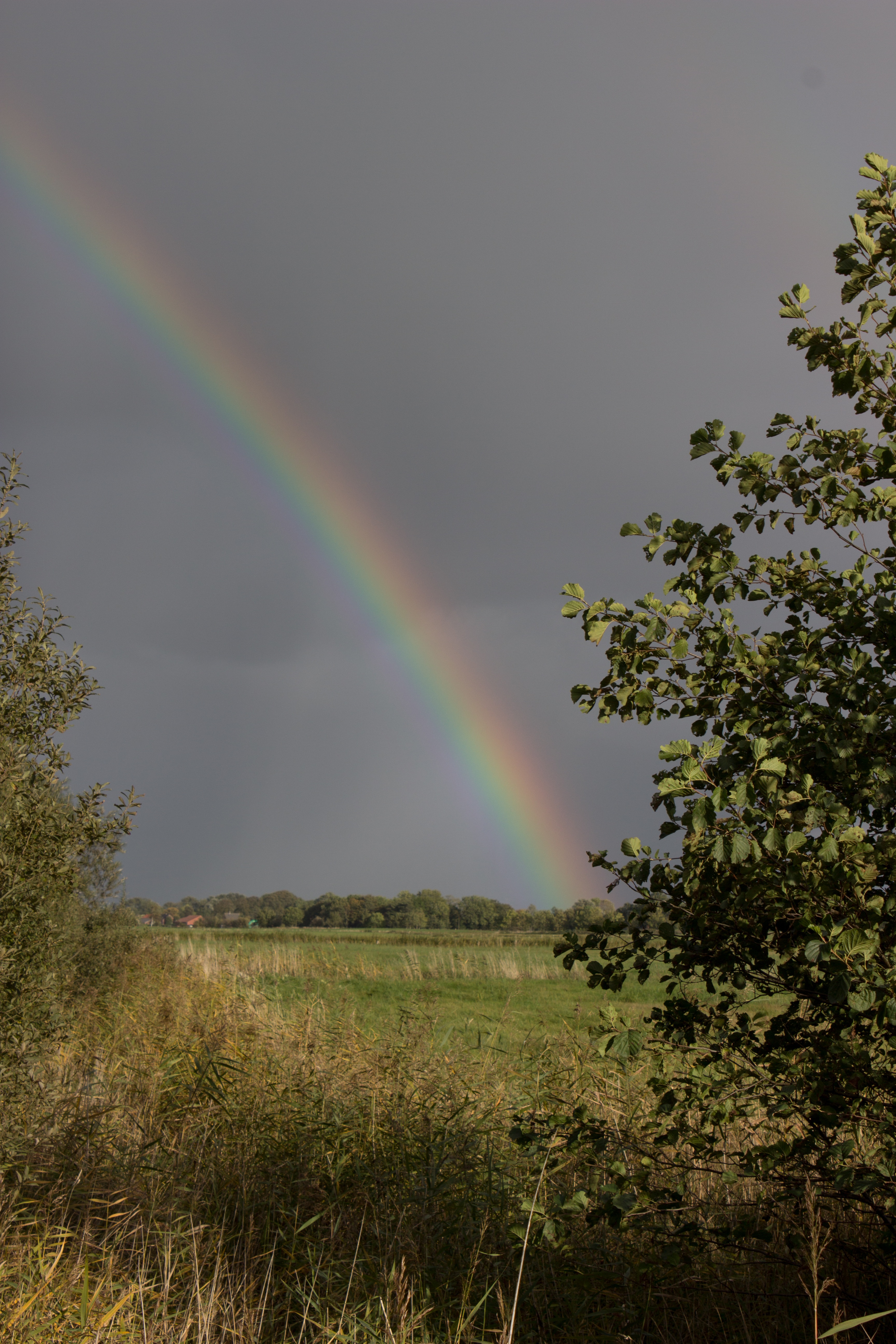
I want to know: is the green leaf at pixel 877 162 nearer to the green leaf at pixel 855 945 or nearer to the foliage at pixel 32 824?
the green leaf at pixel 855 945

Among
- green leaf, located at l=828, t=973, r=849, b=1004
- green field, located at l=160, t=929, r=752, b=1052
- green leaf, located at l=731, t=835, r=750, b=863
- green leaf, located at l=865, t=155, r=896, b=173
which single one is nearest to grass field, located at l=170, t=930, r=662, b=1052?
green field, located at l=160, t=929, r=752, b=1052

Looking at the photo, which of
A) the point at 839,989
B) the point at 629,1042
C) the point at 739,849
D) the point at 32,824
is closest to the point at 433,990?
the point at 32,824

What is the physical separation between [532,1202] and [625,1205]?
1.52 feet

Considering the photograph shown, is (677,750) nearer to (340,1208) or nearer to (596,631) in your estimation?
(596,631)

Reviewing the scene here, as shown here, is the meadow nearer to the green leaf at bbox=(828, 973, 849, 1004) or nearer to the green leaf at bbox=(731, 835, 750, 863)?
the green leaf at bbox=(828, 973, 849, 1004)

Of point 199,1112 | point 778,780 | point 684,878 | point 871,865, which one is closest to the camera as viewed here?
point 871,865

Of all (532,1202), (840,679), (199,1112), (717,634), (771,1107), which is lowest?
(199,1112)

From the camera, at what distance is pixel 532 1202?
12.0 feet

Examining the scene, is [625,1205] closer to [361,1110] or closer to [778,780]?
[778,780]

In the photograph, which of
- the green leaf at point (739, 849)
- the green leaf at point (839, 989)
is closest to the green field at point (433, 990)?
the green leaf at point (839, 989)

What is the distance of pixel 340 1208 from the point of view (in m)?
5.54

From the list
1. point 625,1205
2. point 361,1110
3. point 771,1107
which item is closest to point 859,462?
point 771,1107

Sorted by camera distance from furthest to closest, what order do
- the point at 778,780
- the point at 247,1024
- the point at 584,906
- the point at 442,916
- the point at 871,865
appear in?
the point at 442,916 < the point at 584,906 < the point at 247,1024 < the point at 778,780 < the point at 871,865

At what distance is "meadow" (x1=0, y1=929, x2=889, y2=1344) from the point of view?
169 inches
